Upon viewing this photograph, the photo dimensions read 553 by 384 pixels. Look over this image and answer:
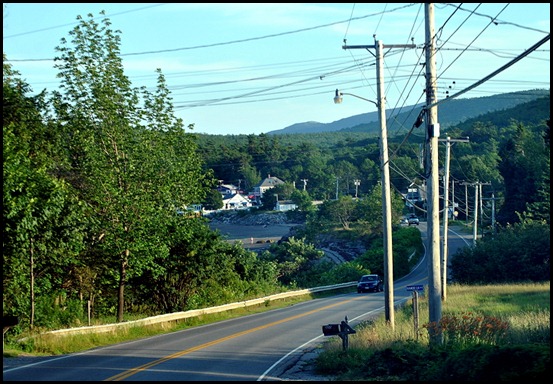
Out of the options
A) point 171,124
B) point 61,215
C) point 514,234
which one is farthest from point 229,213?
point 61,215

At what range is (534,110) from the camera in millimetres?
168375

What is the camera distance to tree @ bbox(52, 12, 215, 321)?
29109mm

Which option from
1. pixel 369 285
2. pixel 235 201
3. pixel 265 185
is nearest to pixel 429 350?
pixel 369 285

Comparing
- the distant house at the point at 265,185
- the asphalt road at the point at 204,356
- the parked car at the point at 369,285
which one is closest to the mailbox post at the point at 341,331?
the asphalt road at the point at 204,356

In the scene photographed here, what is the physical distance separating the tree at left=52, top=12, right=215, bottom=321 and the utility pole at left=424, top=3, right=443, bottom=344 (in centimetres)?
1428

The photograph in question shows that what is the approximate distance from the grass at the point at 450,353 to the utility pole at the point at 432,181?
30.5 inches

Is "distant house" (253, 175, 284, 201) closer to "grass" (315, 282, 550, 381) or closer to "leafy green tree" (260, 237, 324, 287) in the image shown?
"leafy green tree" (260, 237, 324, 287)

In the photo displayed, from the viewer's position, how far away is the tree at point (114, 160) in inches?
1146

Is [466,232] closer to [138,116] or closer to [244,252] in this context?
[244,252]

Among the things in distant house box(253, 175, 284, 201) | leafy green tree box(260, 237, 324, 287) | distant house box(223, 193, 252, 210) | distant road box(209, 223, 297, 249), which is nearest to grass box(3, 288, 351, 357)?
leafy green tree box(260, 237, 324, 287)

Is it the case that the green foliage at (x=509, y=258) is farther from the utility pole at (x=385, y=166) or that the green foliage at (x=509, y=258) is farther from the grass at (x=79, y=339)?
the utility pole at (x=385, y=166)

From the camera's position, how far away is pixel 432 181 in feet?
61.0

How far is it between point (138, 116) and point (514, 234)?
36.2 m

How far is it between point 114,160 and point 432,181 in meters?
15.4
